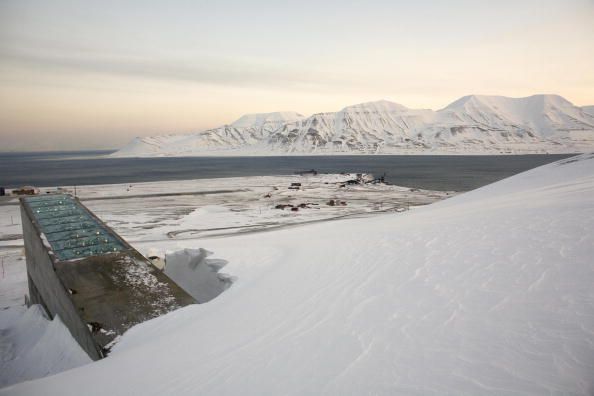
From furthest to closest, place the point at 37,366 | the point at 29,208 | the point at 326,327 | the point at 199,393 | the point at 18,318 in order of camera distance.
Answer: the point at 29,208 < the point at 18,318 < the point at 37,366 < the point at 326,327 < the point at 199,393

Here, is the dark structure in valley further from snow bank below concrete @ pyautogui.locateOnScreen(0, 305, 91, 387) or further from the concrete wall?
snow bank below concrete @ pyautogui.locateOnScreen(0, 305, 91, 387)

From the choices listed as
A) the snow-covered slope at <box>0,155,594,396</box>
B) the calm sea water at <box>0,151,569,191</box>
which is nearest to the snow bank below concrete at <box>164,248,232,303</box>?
the snow-covered slope at <box>0,155,594,396</box>

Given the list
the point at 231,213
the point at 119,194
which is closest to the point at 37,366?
the point at 231,213

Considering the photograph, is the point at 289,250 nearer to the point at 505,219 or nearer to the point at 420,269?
the point at 420,269

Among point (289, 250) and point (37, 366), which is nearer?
point (37, 366)

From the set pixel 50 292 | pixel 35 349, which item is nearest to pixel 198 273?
pixel 50 292
